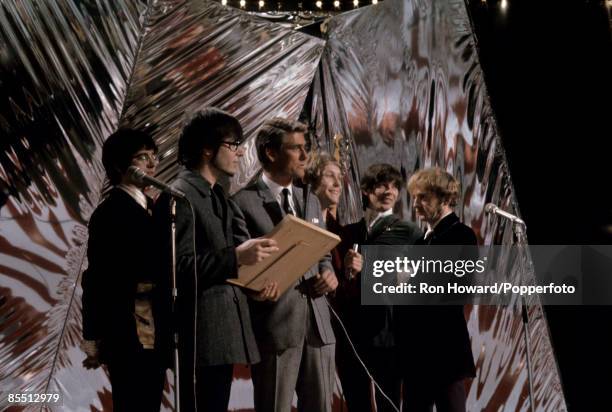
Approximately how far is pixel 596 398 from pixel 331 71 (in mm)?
1978

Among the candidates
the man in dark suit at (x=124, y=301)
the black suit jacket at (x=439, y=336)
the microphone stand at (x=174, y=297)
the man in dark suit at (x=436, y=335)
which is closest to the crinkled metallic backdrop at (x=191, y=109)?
the man in dark suit at (x=436, y=335)

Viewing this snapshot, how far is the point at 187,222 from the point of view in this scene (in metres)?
2.49

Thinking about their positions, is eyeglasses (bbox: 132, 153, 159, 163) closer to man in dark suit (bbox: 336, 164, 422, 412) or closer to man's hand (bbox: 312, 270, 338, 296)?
man's hand (bbox: 312, 270, 338, 296)

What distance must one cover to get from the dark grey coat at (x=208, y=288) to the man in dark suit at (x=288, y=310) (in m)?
0.16

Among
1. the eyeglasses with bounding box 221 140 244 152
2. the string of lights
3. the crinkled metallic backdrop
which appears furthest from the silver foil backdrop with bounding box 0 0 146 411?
the eyeglasses with bounding box 221 140 244 152

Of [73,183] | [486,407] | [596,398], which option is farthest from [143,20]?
[596,398]

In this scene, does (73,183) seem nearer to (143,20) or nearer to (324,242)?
(143,20)

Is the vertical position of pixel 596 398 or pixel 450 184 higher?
pixel 450 184

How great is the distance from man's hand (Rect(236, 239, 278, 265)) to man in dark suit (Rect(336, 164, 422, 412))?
0.70 metres

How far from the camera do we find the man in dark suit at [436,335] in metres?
3.01

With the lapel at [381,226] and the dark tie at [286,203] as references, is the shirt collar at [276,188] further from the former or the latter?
the lapel at [381,226]

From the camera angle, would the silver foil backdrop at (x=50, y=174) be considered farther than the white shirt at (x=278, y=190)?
Yes

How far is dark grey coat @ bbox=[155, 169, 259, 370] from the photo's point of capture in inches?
95.9

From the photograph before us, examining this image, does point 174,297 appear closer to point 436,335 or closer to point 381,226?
point 436,335
